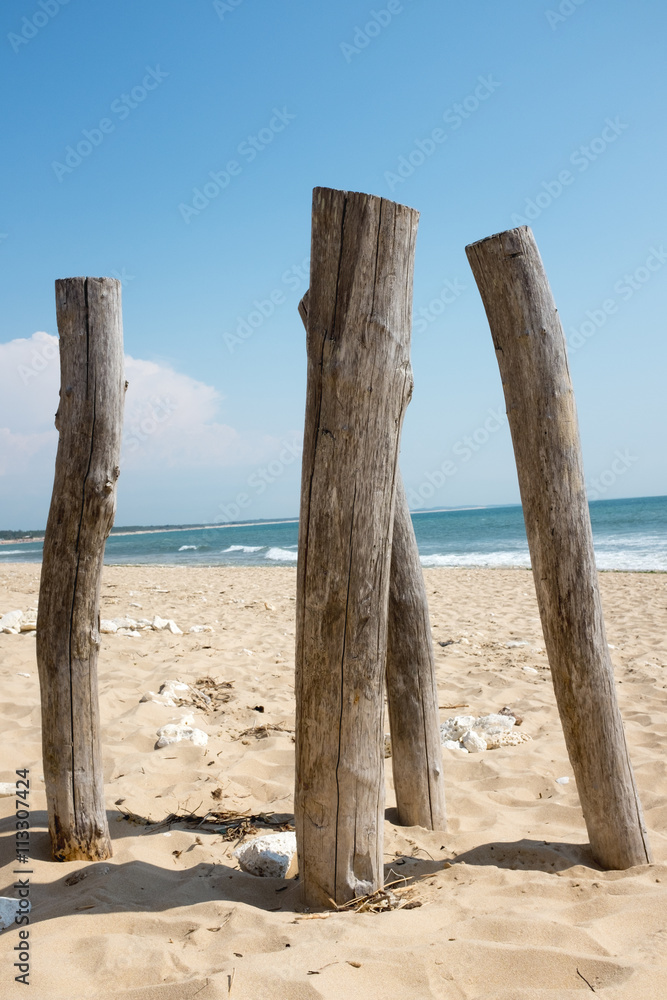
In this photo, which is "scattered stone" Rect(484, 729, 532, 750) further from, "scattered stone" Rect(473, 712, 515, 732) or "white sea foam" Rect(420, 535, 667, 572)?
"white sea foam" Rect(420, 535, 667, 572)

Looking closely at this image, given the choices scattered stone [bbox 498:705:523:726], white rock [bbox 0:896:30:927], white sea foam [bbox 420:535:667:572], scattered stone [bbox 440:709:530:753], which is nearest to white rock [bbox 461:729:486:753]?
scattered stone [bbox 440:709:530:753]

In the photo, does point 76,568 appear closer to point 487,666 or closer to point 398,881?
point 398,881

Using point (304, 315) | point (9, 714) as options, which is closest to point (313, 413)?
point (304, 315)

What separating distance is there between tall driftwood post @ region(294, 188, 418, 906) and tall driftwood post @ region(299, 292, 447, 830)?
0.80 meters

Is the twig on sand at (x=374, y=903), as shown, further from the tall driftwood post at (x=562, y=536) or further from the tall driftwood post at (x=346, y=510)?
the tall driftwood post at (x=562, y=536)

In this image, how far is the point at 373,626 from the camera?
2.21 m

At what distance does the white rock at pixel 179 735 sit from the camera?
158 inches

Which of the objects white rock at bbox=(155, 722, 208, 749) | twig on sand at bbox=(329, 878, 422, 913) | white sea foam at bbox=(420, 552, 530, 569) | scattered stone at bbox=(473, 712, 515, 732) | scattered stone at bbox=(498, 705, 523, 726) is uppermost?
twig on sand at bbox=(329, 878, 422, 913)

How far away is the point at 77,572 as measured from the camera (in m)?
2.66

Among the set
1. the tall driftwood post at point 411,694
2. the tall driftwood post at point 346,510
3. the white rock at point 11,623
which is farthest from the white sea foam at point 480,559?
the tall driftwood post at point 346,510

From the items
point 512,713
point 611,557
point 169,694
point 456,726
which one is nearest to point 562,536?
point 456,726

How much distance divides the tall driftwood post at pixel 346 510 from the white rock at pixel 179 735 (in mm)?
1999

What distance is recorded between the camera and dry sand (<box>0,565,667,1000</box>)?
1.82 m

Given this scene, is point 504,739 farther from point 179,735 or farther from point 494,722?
point 179,735
